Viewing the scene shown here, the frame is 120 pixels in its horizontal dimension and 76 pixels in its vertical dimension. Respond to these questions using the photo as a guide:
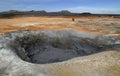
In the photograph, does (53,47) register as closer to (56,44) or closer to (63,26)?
(56,44)

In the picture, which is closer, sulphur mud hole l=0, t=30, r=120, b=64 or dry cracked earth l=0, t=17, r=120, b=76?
dry cracked earth l=0, t=17, r=120, b=76

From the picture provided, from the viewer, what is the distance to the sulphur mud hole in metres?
5.11

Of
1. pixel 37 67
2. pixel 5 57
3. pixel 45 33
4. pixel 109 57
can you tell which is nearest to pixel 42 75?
pixel 37 67

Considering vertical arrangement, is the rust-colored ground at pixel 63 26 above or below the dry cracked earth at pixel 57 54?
below

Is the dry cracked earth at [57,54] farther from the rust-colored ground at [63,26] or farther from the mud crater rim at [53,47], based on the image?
the rust-colored ground at [63,26]

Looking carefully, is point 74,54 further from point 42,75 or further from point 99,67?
point 42,75

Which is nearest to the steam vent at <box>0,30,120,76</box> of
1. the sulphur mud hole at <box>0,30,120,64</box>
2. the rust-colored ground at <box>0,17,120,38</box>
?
the sulphur mud hole at <box>0,30,120,64</box>

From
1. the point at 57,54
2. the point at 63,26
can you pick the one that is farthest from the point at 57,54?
the point at 63,26

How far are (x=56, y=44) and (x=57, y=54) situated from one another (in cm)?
32

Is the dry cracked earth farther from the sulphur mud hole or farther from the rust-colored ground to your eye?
the rust-colored ground

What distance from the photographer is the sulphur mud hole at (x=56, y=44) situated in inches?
201

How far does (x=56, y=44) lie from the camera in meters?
5.61

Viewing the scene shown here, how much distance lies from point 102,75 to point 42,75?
108 centimetres

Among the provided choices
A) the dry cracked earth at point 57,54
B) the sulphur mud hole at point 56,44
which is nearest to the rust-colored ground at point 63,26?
the sulphur mud hole at point 56,44
